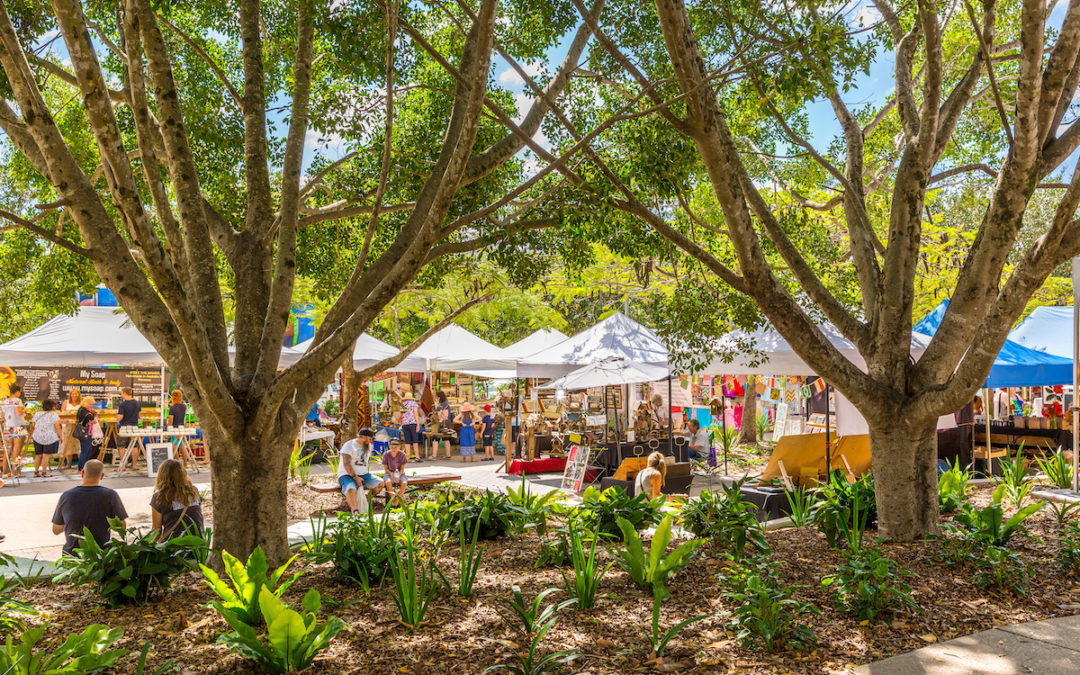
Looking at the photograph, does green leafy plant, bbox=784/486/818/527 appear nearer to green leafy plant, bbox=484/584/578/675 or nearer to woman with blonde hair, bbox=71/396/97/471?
green leafy plant, bbox=484/584/578/675

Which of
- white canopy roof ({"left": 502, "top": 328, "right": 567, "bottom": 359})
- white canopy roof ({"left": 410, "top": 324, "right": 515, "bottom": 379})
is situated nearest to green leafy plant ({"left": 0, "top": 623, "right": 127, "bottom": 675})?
white canopy roof ({"left": 410, "top": 324, "right": 515, "bottom": 379})

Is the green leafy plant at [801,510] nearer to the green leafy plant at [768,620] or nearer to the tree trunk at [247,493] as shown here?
the green leafy plant at [768,620]

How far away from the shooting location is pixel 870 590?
4945mm

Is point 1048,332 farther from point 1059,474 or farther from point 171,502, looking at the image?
point 171,502

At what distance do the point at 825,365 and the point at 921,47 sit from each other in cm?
733

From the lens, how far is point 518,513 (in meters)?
7.62

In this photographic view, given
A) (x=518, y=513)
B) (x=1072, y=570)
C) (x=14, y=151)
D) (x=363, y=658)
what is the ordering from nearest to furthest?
(x=363, y=658)
(x=1072, y=570)
(x=518, y=513)
(x=14, y=151)

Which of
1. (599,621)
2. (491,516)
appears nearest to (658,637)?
(599,621)

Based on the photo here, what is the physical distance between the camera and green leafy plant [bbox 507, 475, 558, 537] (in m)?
7.40

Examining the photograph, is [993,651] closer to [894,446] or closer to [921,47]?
[894,446]

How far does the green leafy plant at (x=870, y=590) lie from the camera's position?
4973mm

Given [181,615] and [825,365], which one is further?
[825,365]

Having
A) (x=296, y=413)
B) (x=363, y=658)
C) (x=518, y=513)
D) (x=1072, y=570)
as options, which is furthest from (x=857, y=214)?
(x=363, y=658)

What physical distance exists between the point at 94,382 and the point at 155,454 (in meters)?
6.37
